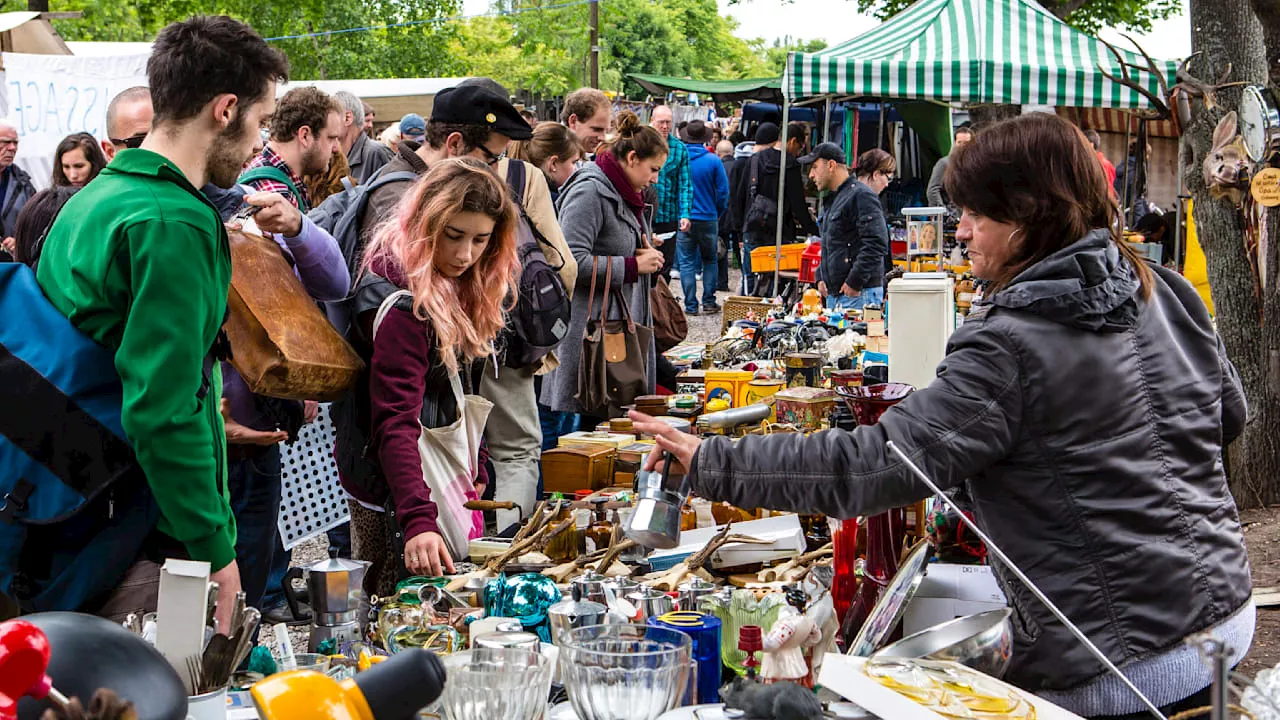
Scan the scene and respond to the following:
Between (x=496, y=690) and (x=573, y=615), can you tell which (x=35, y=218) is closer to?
(x=573, y=615)

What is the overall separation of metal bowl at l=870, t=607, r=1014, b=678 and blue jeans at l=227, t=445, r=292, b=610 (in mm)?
2504

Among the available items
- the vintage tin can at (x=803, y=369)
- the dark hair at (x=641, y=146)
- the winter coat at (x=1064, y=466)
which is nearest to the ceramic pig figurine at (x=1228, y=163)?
the vintage tin can at (x=803, y=369)

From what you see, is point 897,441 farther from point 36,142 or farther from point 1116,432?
point 36,142

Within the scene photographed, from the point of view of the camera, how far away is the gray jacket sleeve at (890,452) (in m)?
1.83

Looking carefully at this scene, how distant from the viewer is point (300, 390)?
3049 millimetres

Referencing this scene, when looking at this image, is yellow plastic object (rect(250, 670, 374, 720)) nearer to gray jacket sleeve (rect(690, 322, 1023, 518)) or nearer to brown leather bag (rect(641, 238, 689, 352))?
gray jacket sleeve (rect(690, 322, 1023, 518))

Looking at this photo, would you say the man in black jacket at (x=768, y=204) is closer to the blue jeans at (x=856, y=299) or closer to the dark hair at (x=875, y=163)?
the dark hair at (x=875, y=163)

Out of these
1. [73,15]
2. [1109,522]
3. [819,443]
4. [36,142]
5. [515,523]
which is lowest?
[515,523]

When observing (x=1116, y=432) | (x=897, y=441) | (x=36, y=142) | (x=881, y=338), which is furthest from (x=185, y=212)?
(x=36, y=142)

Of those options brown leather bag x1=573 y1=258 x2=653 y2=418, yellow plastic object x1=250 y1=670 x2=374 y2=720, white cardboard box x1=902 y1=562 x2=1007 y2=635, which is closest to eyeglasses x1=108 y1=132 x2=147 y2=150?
brown leather bag x1=573 y1=258 x2=653 y2=418

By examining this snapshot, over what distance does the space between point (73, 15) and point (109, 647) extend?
494 inches

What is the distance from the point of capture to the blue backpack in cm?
202

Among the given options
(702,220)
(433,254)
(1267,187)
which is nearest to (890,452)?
(433,254)

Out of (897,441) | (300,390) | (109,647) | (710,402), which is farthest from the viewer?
(710,402)
